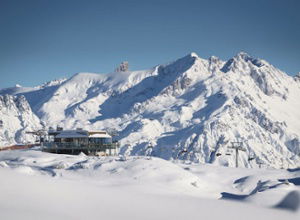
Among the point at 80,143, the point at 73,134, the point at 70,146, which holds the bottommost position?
the point at 70,146

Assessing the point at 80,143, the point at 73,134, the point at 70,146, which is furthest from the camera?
the point at 73,134

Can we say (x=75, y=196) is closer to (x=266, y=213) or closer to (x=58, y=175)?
(x=266, y=213)

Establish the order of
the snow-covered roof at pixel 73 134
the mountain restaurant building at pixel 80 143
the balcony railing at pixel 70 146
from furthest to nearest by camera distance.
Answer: the snow-covered roof at pixel 73 134 → the mountain restaurant building at pixel 80 143 → the balcony railing at pixel 70 146

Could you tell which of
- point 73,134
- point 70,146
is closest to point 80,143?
point 70,146

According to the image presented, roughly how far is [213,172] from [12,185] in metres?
71.4

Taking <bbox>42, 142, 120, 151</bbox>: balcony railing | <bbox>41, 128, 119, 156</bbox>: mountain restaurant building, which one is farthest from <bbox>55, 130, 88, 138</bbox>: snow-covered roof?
<bbox>42, 142, 120, 151</bbox>: balcony railing

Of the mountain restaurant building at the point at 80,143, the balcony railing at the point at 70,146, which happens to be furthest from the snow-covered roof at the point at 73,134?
the balcony railing at the point at 70,146

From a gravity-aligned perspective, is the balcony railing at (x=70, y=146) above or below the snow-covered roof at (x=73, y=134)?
below

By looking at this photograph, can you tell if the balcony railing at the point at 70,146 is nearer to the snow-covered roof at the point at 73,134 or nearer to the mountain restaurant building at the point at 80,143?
Answer: the mountain restaurant building at the point at 80,143

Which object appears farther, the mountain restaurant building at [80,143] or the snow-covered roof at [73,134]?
the snow-covered roof at [73,134]

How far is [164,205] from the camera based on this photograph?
131 ft

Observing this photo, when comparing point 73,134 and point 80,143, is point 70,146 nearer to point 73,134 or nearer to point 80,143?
point 80,143

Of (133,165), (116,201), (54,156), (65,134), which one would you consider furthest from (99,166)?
(65,134)

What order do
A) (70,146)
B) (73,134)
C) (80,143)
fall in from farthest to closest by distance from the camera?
1. (73,134)
2. (70,146)
3. (80,143)
